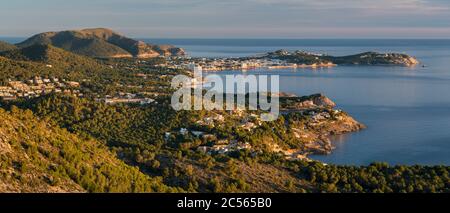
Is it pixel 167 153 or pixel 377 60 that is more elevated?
pixel 167 153

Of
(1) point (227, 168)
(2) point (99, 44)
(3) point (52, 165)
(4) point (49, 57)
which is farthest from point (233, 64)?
(3) point (52, 165)

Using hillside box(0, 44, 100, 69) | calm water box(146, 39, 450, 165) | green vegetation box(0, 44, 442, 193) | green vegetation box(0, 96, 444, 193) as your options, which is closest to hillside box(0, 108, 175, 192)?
green vegetation box(0, 44, 442, 193)

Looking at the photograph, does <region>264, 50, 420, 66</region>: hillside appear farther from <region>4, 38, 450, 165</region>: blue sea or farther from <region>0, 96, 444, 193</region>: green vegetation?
<region>0, 96, 444, 193</region>: green vegetation

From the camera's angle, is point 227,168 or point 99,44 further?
point 99,44

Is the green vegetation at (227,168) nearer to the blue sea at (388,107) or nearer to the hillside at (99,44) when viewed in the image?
the blue sea at (388,107)

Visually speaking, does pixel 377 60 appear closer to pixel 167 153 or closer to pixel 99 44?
pixel 99 44

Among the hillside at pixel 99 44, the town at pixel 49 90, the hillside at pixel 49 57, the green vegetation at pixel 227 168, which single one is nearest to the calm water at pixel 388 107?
the green vegetation at pixel 227 168
